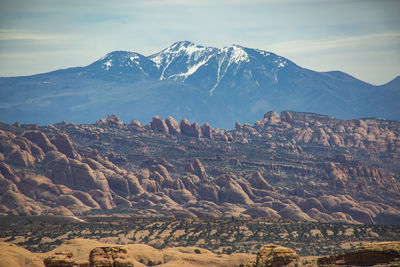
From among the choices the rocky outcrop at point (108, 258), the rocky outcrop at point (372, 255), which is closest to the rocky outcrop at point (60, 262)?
the rocky outcrop at point (108, 258)

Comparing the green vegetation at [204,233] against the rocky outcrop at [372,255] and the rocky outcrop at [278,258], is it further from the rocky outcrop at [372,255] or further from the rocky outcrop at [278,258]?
the rocky outcrop at [372,255]

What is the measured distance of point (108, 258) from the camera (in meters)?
67.8

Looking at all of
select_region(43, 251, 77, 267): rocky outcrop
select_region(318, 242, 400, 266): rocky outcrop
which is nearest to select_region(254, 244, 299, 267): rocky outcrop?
select_region(318, 242, 400, 266): rocky outcrop

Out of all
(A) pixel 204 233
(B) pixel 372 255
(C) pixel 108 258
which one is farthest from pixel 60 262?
(A) pixel 204 233

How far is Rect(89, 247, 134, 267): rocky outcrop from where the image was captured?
220 feet

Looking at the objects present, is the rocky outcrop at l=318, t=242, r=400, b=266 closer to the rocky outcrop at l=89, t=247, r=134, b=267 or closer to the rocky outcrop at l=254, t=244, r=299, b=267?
the rocky outcrop at l=254, t=244, r=299, b=267

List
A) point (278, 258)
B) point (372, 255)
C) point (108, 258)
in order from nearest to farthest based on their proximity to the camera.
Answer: point (372, 255)
point (108, 258)
point (278, 258)

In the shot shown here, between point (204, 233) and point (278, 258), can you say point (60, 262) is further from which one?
point (204, 233)

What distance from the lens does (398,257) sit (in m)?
62.5

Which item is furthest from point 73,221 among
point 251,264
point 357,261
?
point 357,261

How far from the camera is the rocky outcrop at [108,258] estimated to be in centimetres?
6712

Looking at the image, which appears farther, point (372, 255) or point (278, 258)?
point (278, 258)

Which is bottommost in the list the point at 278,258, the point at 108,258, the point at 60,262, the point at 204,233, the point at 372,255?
the point at 204,233

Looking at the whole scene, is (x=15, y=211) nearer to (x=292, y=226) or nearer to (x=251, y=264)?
(x=292, y=226)
